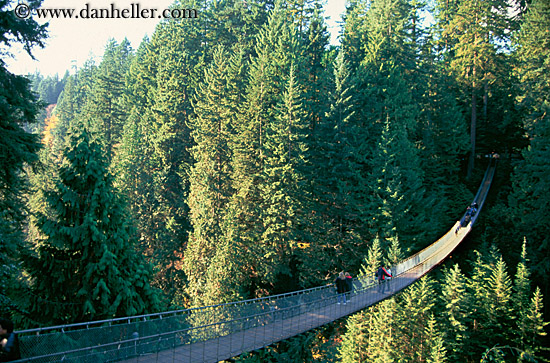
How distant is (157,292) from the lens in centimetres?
1361

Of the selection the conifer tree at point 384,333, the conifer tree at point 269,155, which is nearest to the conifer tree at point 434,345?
the conifer tree at point 384,333

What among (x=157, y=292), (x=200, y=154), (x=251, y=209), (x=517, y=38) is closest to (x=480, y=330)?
(x=251, y=209)

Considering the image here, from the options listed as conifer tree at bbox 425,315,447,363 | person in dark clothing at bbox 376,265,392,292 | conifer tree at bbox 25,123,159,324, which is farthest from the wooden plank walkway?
conifer tree at bbox 425,315,447,363

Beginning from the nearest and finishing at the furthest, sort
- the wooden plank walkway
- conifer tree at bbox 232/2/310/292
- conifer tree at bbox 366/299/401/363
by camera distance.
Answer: the wooden plank walkway < conifer tree at bbox 366/299/401/363 < conifer tree at bbox 232/2/310/292

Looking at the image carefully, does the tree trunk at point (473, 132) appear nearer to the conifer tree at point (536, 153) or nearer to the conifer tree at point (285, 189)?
the conifer tree at point (536, 153)

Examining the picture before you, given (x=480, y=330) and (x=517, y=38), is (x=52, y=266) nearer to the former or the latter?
(x=480, y=330)

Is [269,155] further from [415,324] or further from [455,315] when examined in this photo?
[455,315]

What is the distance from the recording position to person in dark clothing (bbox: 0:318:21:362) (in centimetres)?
644

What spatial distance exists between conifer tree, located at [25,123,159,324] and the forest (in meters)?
0.06

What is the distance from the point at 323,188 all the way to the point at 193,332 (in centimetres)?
1671

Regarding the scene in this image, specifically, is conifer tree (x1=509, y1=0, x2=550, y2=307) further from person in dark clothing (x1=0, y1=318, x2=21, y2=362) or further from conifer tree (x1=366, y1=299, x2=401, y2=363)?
person in dark clothing (x1=0, y1=318, x2=21, y2=362)

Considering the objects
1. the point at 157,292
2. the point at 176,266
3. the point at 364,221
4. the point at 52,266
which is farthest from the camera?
the point at 176,266

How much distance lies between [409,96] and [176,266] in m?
20.6

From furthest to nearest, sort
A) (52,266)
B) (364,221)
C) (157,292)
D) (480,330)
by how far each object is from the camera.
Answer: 1. (364,221)
2. (480,330)
3. (157,292)
4. (52,266)
